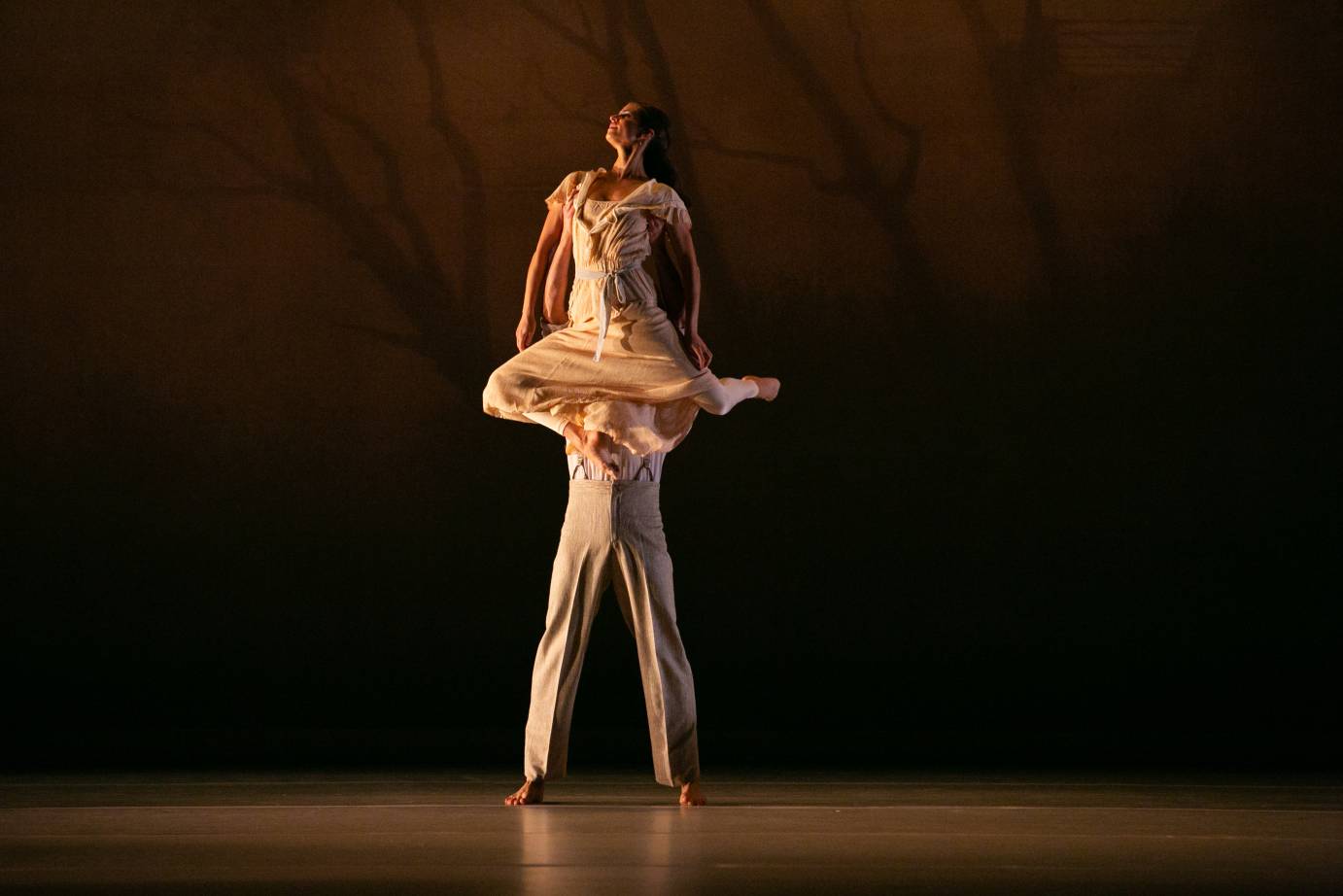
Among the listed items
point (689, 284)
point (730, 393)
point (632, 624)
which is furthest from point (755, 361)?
point (632, 624)

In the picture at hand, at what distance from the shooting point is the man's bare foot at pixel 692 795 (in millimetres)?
4602

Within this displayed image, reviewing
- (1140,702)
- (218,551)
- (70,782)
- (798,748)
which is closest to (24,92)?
(218,551)

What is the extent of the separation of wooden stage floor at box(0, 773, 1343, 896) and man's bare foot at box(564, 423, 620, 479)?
759mm

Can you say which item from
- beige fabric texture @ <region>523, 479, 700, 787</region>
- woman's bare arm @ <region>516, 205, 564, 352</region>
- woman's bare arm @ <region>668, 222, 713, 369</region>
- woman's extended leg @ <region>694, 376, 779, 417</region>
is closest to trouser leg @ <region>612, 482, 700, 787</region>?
beige fabric texture @ <region>523, 479, 700, 787</region>

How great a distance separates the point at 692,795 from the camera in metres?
4.61

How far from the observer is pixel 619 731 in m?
6.40

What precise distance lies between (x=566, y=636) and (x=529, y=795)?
0.37 metres

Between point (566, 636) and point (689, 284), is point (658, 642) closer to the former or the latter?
point (566, 636)

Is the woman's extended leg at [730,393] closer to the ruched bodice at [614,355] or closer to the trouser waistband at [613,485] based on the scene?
the ruched bodice at [614,355]

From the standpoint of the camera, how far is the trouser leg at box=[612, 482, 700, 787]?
15.2 ft

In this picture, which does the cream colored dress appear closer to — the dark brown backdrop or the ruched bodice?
the ruched bodice

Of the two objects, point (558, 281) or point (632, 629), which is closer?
point (632, 629)

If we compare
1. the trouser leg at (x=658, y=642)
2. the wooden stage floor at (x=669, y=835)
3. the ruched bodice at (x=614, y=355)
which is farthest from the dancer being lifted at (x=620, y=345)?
the wooden stage floor at (x=669, y=835)

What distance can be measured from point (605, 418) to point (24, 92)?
2.88 metres
